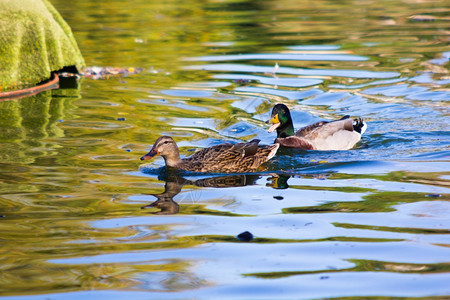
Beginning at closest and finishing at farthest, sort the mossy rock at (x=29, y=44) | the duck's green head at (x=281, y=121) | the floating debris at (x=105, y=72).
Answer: the duck's green head at (x=281, y=121)
the mossy rock at (x=29, y=44)
the floating debris at (x=105, y=72)

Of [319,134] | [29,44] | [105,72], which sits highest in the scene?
[29,44]

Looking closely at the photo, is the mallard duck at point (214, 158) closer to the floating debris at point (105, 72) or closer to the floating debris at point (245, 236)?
the floating debris at point (245, 236)

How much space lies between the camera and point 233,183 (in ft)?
27.6

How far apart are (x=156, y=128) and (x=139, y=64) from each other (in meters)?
5.97

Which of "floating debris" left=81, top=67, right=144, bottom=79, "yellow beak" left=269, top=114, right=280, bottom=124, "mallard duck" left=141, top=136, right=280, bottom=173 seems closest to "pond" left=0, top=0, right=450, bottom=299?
"mallard duck" left=141, top=136, right=280, bottom=173

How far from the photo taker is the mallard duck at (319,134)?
33.9 ft

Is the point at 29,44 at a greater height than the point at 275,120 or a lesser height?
greater

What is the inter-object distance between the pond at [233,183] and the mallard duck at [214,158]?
5.9 inches

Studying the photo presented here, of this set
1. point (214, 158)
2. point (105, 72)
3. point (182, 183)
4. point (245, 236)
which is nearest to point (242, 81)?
point (105, 72)

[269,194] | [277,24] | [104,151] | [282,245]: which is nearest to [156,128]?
[104,151]

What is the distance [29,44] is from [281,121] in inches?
233

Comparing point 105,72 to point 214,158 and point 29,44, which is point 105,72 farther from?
point 214,158

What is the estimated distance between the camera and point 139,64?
16.7m

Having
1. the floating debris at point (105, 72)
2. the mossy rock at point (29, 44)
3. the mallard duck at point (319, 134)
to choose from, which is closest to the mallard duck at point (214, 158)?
the mallard duck at point (319, 134)
